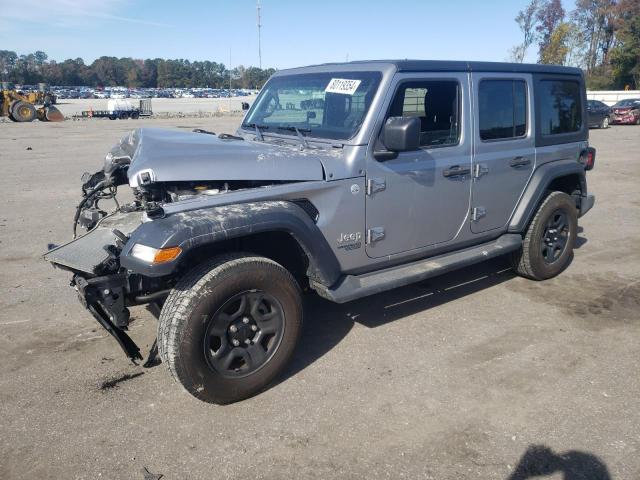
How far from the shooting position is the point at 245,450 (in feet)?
9.27

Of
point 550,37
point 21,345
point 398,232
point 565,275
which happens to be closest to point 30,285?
point 21,345

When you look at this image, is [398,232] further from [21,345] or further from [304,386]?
[21,345]

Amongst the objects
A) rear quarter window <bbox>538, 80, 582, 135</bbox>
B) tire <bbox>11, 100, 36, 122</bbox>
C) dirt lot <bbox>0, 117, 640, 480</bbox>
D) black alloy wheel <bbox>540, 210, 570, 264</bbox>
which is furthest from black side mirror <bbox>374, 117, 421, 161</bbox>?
tire <bbox>11, 100, 36, 122</bbox>

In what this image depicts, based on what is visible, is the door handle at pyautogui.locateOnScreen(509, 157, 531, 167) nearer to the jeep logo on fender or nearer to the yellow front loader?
the jeep logo on fender

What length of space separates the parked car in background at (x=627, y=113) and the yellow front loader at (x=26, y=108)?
32273mm

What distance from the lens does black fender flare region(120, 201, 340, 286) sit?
112 inches

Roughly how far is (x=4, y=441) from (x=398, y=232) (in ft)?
9.54

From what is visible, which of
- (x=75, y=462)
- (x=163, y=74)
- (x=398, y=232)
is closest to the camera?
(x=75, y=462)

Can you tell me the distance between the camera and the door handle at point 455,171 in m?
4.13

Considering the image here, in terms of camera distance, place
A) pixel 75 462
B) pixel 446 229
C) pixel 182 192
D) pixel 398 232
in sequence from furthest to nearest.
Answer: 1. pixel 446 229
2. pixel 398 232
3. pixel 182 192
4. pixel 75 462

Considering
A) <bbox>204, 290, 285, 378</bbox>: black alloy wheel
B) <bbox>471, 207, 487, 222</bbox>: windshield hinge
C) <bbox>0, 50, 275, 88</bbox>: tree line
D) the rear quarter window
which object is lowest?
<bbox>204, 290, 285, 378</bbox>: black alloy wheel

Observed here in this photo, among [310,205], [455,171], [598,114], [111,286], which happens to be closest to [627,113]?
[598,114]

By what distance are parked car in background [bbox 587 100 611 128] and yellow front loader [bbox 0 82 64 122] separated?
29937 millimetres

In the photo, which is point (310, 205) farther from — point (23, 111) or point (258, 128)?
point (23, 111)
